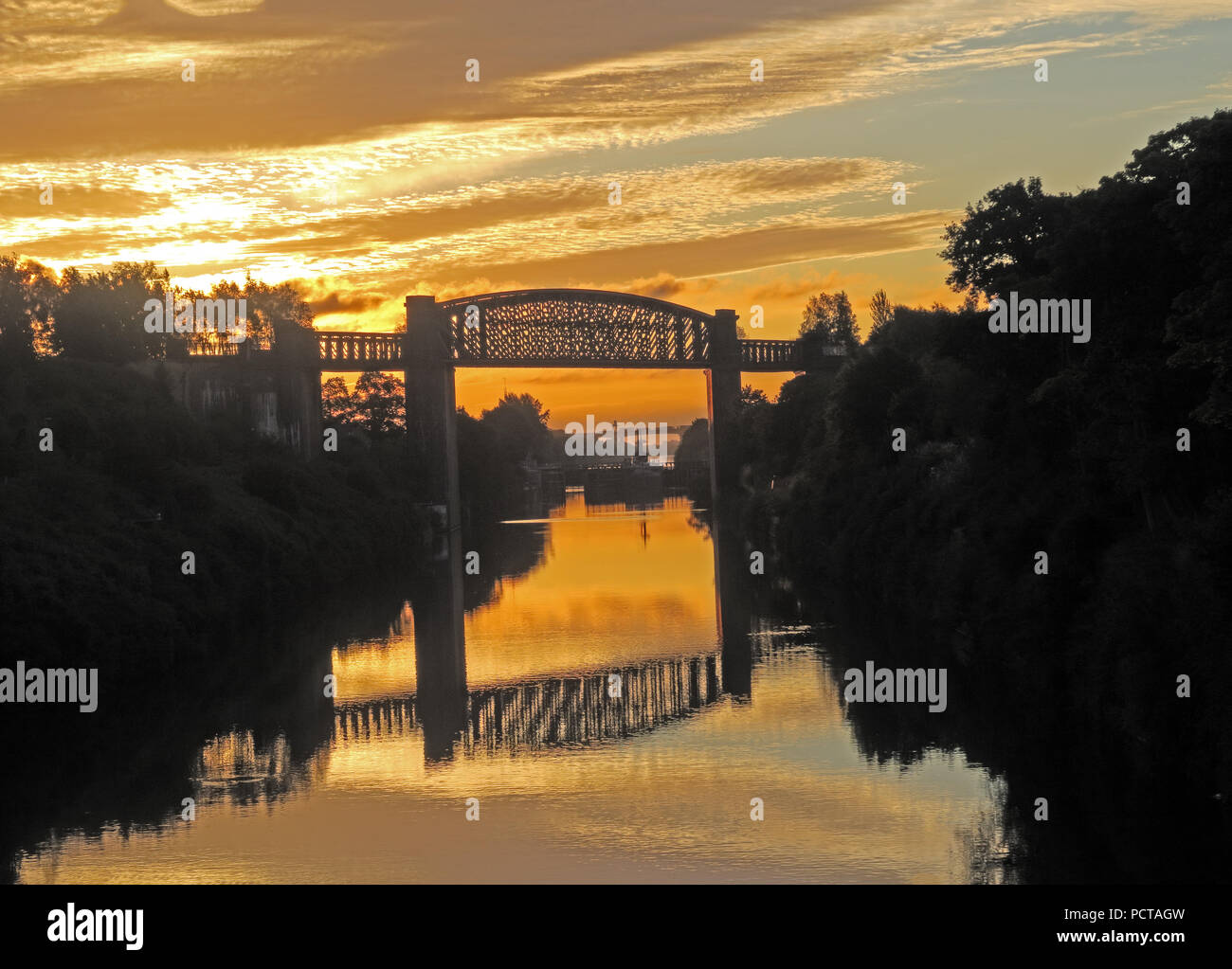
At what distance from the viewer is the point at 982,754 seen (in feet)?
80.9

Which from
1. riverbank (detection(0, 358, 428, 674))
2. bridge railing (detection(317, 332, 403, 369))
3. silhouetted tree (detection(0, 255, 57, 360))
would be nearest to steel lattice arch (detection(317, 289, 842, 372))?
bridge railing (detection(317, 332, 403, 369))

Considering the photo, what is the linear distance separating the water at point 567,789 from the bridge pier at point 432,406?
169 ft

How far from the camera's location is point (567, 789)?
78.0 feet

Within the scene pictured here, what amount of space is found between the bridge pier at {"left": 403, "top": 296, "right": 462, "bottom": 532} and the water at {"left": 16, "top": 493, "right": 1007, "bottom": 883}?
169 ft

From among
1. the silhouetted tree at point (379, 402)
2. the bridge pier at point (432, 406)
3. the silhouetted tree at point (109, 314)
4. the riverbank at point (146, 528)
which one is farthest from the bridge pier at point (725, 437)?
the silhouetted tree at point (109, 314)

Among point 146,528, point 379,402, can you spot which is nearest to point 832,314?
point 379,402

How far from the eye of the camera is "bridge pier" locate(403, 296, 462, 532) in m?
90.6

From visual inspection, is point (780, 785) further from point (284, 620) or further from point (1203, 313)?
point (284, 620)

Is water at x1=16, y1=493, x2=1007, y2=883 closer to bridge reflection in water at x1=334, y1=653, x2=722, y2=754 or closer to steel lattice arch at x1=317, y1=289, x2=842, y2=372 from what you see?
bridge reflection in water at x1=334, y1=653, x2=722, y2=754
